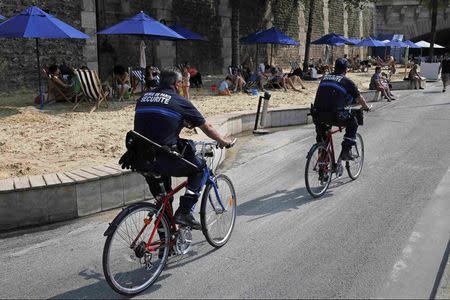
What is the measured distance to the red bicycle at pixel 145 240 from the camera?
3.68 metres

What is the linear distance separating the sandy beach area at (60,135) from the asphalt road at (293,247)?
173cm

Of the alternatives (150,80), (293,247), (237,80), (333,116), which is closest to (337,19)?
(237,80)

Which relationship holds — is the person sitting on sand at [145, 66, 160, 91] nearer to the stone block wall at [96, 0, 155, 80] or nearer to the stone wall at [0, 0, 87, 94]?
the stone wall at [0, 0, 87, 94]

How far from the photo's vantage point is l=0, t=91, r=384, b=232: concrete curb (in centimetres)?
526

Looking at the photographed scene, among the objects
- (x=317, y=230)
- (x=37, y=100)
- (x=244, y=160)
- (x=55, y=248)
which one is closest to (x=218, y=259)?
(x=317, y=230)

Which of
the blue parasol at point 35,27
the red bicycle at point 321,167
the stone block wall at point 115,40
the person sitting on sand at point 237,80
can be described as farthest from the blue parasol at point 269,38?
the red bicycle at point 321,167

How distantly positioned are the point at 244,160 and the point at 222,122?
1.59 meters

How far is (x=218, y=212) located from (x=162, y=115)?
1.32 meters

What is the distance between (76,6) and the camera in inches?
632

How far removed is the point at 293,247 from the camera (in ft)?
15.6

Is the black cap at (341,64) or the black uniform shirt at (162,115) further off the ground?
the black cap at (341,64)

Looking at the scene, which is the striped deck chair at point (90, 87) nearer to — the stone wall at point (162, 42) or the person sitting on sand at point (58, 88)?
the person sitting on sand at point (58, 88)

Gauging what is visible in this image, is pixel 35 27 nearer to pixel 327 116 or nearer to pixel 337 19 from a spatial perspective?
pixel 327 116

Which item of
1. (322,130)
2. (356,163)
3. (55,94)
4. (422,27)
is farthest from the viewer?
(422,27)
